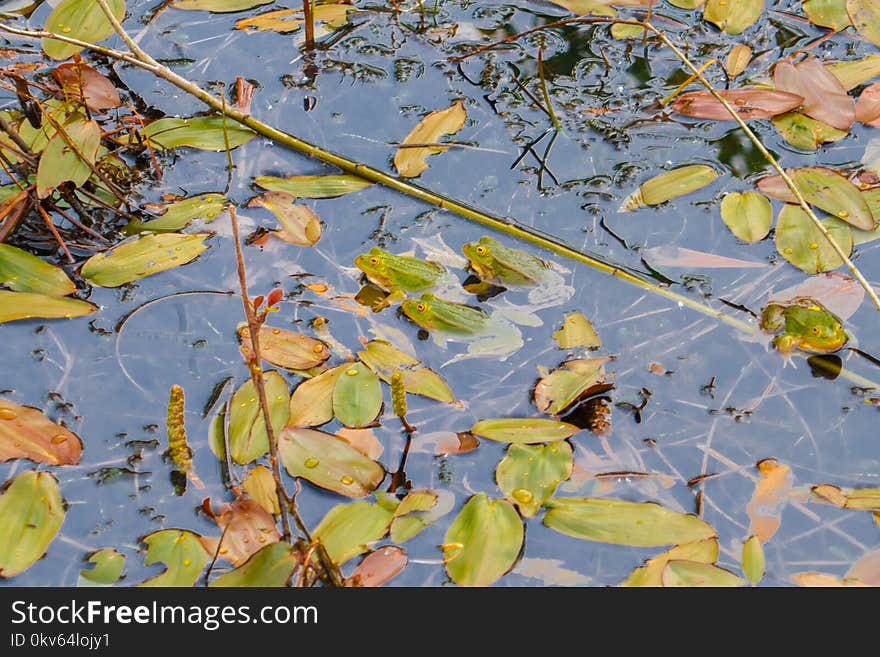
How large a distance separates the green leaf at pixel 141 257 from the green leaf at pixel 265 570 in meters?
0.59

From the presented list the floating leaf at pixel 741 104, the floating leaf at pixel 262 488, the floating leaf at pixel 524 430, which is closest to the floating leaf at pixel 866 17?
the floating leaf at pixel 741 104

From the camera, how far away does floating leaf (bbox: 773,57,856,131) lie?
5.75 feet

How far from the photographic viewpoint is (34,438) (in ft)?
4.39

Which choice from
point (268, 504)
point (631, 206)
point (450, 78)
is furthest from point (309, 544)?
point (450, 78)

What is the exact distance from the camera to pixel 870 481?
1.27 meters

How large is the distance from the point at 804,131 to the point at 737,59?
0.77ft

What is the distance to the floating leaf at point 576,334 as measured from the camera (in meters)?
1.43

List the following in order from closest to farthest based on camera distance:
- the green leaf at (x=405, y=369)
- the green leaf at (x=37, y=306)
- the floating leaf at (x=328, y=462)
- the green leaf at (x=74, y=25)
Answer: the floating leaf at (x=328, y=462)
the green leaf at (x=405, y=369)
the green leaf at (x=37, y=306)
the green leaf at (x=74, y=25)

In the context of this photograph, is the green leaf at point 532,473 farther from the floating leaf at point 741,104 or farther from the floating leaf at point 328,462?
the floating leaf at point 741,104

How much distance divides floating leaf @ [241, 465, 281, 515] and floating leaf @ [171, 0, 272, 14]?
1.17 meters

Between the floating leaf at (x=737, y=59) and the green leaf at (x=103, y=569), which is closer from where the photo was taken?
the green leaf at (x=103, y=569)

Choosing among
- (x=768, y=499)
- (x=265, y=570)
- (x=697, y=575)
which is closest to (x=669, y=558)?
(x=697, y=575)

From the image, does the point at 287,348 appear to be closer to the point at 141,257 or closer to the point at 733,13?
the point at 141,257
